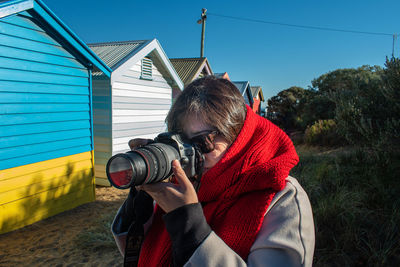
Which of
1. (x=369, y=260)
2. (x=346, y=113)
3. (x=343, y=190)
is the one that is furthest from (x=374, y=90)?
(x=369, y=260)

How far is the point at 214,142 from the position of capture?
1182mm

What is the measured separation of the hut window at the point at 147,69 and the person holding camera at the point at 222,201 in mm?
6480

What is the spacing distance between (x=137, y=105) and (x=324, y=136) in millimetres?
8213

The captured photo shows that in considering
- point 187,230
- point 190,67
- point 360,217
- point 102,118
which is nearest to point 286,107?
point 190,67

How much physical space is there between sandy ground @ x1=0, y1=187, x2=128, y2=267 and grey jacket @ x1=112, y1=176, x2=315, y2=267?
3.01 m

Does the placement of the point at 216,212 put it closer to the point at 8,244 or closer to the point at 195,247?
the point at 195,247

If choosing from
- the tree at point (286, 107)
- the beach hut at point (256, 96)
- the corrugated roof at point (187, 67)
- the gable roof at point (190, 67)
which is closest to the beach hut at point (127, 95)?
the corrugated roof at point (187, 67)

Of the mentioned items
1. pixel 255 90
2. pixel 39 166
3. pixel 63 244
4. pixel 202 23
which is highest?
pixel 202 23

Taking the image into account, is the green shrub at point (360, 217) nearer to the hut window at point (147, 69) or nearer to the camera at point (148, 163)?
the camera at point (148, 163)

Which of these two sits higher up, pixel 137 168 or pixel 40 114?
pixel 137 168

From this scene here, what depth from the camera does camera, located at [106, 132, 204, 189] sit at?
3.06 ft

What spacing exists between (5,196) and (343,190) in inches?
208

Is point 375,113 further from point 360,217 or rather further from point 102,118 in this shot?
point 102,118

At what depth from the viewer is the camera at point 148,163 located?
0.93 meters
